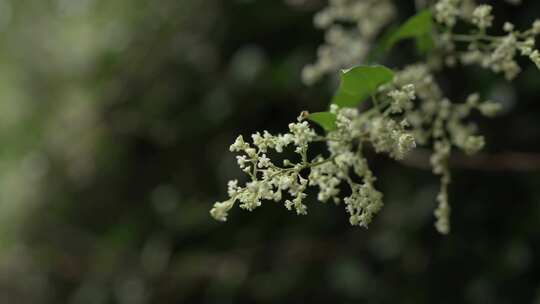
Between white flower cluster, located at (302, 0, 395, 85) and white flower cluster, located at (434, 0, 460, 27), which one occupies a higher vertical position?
white flower cluster, located at (302, 0, 395, 85)

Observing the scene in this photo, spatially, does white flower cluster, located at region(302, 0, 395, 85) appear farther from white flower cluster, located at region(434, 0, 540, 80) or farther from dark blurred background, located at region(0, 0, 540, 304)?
dark blurred background, located at region(0, 0, 540, 304)

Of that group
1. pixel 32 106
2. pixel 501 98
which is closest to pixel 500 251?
pixel 501 98

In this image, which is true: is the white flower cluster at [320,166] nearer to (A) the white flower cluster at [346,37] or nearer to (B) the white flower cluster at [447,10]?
(B) the white flower cluster at [447,10]

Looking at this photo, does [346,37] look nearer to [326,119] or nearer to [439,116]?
[439,116]

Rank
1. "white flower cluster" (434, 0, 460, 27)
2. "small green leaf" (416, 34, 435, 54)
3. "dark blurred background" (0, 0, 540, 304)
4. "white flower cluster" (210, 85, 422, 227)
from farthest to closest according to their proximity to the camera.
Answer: "dark blurred background" (0, 0, 540, 304), "small green leaf" (416, 34, 435, 54), "white flower cluster" (434, 0, 460, 27), "white flower cluster" (210, 85, 422, 227)

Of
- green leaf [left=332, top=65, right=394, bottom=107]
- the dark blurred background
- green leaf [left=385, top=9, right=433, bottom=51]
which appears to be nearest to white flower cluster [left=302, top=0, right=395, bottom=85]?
green leaf [left=385, top=9, right=433, bottom=51]

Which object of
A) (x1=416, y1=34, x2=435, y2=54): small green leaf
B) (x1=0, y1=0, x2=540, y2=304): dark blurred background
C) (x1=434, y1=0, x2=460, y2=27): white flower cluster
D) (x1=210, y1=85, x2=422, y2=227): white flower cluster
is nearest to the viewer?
(x1=210, y1=85, x2=422, y2=227): white flower cluster
